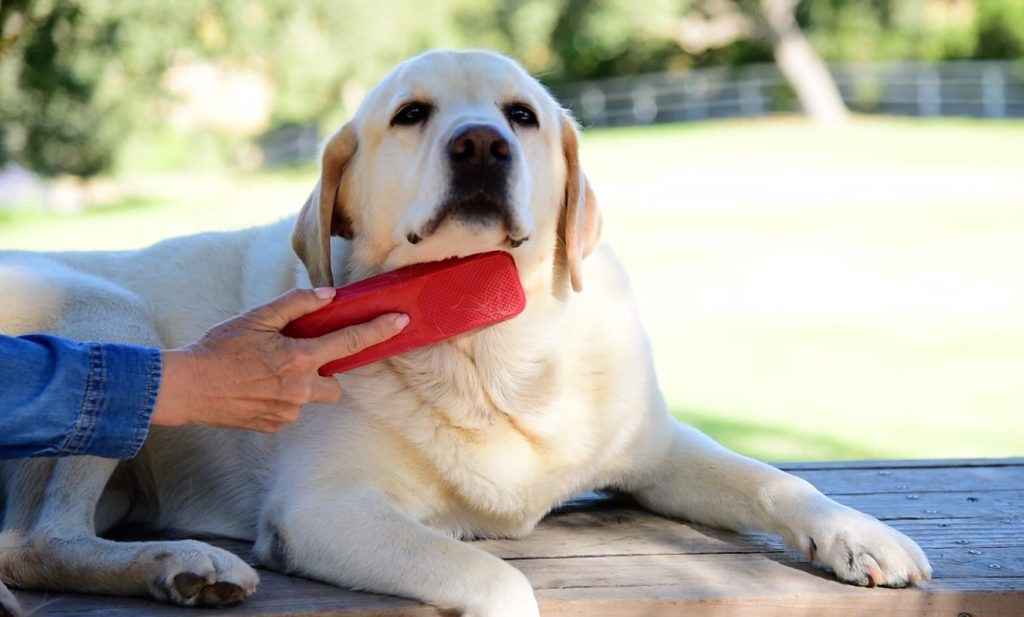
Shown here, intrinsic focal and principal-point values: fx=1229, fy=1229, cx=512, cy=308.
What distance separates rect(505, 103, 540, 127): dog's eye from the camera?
9.69ft

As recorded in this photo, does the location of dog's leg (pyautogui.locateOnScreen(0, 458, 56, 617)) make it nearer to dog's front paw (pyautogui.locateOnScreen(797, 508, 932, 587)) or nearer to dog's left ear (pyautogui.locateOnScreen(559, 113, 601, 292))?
dog's left ear (pyautogui.locateOnScreen(559, 113, 601, 292))

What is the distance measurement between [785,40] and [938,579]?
33011 millimetres

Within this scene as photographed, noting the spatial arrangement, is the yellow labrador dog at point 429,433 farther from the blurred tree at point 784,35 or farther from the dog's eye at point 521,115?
the blurred tree at point 784,35

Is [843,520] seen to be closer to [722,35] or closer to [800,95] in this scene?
[800,95]

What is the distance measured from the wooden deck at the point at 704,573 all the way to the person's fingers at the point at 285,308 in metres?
Result: 0.58

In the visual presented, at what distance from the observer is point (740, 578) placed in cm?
267

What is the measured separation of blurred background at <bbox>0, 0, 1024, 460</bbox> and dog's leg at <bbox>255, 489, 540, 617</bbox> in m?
1.24

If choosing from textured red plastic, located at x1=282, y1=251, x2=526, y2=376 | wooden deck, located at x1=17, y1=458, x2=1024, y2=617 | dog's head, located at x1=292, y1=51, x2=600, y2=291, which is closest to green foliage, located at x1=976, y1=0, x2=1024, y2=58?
wooden deck, located at x1=17, y1=458, x2=1024, y2=617

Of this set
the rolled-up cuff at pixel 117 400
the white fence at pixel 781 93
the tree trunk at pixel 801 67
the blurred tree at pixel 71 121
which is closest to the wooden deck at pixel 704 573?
the rolled-up cuff at pixel 117 400

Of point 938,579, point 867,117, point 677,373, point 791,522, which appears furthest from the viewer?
point 867,117

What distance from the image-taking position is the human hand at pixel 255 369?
7.93 ft

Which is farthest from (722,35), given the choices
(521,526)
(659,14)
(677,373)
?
(521,526)

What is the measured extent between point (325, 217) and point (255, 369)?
0.56 m

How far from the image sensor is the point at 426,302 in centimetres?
278
